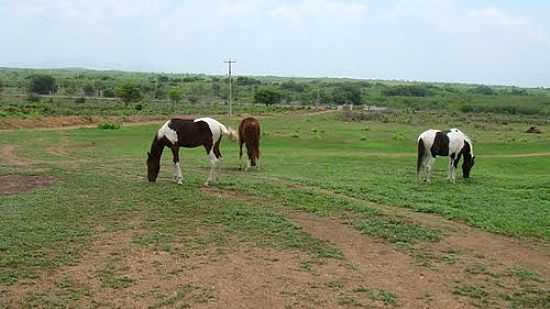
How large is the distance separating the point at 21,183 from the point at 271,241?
8.33 metres

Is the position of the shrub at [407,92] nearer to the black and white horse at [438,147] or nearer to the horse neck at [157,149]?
the black and white horse at [438,147]

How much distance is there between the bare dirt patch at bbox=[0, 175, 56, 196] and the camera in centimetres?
1479

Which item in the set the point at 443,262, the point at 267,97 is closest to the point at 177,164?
the point at 443,262

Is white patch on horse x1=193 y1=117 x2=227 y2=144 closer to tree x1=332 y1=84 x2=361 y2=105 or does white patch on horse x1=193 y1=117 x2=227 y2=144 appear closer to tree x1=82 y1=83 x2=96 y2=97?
tree x1=82 y1=83 x2=96 y2=97

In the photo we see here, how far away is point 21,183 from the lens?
15.8m

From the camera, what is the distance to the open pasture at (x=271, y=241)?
7.91 metres

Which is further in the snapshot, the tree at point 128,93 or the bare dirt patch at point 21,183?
the tree at point 128,93

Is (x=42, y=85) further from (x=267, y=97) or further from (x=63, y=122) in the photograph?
(x=63, y=122)

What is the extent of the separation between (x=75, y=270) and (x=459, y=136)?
553 inches

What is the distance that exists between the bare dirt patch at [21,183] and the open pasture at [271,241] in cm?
23

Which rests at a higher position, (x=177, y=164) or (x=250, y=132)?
(x=250, y=132)

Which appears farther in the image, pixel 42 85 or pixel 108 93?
pixel 108 93

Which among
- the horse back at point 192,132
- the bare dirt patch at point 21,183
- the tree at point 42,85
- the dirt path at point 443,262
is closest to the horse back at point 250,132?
the horse back at point 192,132

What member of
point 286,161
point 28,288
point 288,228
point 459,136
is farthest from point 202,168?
point 28,288
